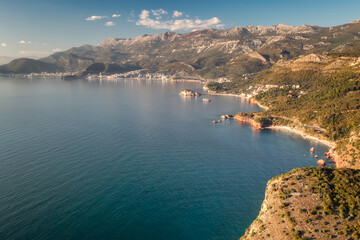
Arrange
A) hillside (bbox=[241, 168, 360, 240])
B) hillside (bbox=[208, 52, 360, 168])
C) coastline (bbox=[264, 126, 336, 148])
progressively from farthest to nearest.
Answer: coastline (bbox=[264, 126, 336, 148])
hillside (bbox=[208, 52, 360, 168])
hillside (bbox=[241, 168, 360, 240])

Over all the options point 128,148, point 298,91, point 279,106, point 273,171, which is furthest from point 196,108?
point 273,171

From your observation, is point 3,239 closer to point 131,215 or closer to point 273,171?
point 131,215

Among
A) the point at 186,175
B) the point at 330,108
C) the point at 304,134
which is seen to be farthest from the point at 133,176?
the point at 330,108

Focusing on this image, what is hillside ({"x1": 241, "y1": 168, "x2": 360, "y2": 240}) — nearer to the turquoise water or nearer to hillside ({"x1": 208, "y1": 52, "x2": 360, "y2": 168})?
the turquoise water

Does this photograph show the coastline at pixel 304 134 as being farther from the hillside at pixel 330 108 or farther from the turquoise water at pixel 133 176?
the turquoise water at pixel 133 176

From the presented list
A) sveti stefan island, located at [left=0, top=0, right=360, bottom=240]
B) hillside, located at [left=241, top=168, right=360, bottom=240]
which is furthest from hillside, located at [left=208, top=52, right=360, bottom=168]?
hillside, located at [left=241, top=168, right=360, bottom=240]
